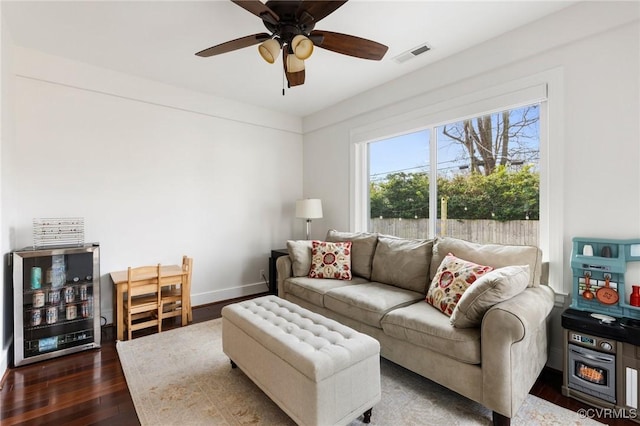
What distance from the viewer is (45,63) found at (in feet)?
9.61

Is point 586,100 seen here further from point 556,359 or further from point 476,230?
point 556,359

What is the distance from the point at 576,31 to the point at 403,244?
2147mm

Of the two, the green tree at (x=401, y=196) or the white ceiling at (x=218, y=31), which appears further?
the green tree at (x=401, y=196)

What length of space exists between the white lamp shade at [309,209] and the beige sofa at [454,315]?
1.10 metres

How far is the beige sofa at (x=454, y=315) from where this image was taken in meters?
1.68

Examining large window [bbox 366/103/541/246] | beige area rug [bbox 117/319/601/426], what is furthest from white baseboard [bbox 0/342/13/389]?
large window [bbox 366/103/541/246]

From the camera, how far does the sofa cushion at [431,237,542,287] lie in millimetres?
2229

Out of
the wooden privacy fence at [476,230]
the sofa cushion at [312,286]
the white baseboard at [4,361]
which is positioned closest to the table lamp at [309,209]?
the wooden privacy fence at [476,230]

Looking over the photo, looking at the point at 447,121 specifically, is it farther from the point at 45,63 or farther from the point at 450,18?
the point at 45,63

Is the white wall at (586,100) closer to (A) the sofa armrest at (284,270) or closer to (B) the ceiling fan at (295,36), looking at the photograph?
(B) the ceiling fan at (295,36)

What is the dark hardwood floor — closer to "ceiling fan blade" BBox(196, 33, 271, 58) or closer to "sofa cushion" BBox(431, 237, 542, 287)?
"sofa cushion" BBox(431, 237, 542, 287)

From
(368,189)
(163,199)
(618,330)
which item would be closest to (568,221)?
(618,330)
